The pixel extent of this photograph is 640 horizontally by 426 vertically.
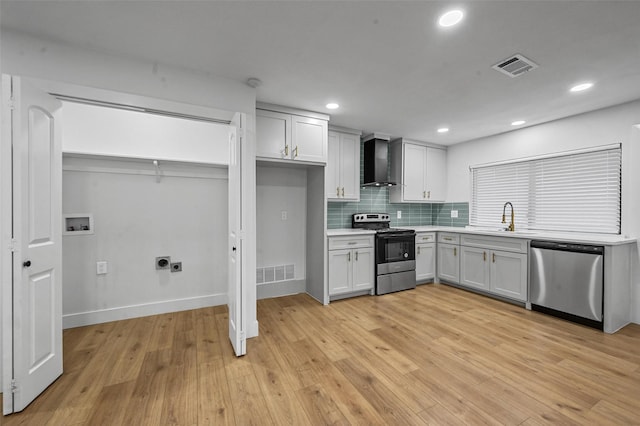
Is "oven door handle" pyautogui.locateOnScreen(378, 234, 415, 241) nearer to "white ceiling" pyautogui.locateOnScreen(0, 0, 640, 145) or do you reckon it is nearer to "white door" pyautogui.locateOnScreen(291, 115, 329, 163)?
"white door" pyautogui.locateOnScreen(291, 115, 329, 163)

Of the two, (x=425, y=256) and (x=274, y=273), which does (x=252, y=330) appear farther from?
(x=425, y=256)

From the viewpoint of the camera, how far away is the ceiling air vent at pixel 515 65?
216 cm

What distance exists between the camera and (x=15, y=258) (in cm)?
162

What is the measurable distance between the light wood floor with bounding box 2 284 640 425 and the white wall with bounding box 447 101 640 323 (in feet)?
4.28

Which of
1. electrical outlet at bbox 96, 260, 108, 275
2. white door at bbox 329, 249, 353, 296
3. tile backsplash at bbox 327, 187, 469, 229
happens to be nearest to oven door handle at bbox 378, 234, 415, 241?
white door at bbox 329, 249, 353, 296

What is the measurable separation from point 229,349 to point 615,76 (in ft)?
13.8

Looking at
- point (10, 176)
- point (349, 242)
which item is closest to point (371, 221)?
point (349, 242)

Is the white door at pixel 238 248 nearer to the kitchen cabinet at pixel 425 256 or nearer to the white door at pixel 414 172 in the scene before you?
the kitchen cabinet at pixel 425 256

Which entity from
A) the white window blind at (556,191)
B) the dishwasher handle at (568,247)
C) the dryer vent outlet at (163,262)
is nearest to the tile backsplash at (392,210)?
the white window blind at (556,191)

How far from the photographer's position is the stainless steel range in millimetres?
3896

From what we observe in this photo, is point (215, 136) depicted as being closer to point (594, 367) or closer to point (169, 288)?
point (169, 288)

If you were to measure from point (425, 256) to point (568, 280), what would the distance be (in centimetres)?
175

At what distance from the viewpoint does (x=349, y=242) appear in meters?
3.72

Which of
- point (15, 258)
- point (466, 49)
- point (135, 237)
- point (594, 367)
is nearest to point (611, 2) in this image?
point (466, 49)
